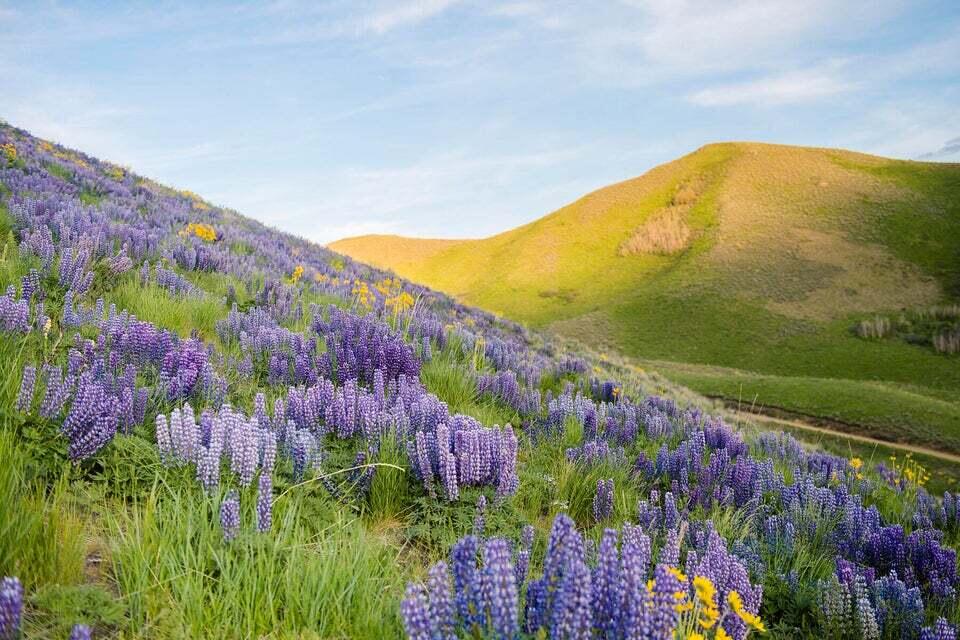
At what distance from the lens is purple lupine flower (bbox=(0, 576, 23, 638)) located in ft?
4.88

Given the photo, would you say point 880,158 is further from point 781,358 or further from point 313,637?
point 313,637

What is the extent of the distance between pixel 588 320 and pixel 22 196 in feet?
181

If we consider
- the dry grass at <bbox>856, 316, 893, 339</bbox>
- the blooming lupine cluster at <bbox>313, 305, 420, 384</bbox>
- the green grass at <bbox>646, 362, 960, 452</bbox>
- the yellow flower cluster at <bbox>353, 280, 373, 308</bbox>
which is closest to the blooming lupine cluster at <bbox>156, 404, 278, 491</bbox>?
the blooming lupine cluster at <bbox>313, 305, 420, 384</bbox>

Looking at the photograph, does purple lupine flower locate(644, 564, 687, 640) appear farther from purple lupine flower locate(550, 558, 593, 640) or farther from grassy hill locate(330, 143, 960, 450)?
grassy hill locate(330, 143, 960, 450)

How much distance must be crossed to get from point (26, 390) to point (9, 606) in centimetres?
164

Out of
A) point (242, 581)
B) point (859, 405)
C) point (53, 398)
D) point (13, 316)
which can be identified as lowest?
point (859, 405)

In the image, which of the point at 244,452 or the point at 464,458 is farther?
the point at 464,458

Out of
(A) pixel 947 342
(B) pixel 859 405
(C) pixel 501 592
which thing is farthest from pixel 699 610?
(A) pixel 947 342

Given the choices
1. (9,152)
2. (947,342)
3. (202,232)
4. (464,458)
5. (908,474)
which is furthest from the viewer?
(947,342)

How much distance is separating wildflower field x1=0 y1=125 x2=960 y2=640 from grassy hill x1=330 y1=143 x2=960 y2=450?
24.4 meters

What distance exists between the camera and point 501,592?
175cm

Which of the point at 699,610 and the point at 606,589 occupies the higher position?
the point at 606,589

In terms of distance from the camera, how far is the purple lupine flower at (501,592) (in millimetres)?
1740

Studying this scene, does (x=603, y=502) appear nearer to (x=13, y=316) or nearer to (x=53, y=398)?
(x=53, y=398)
